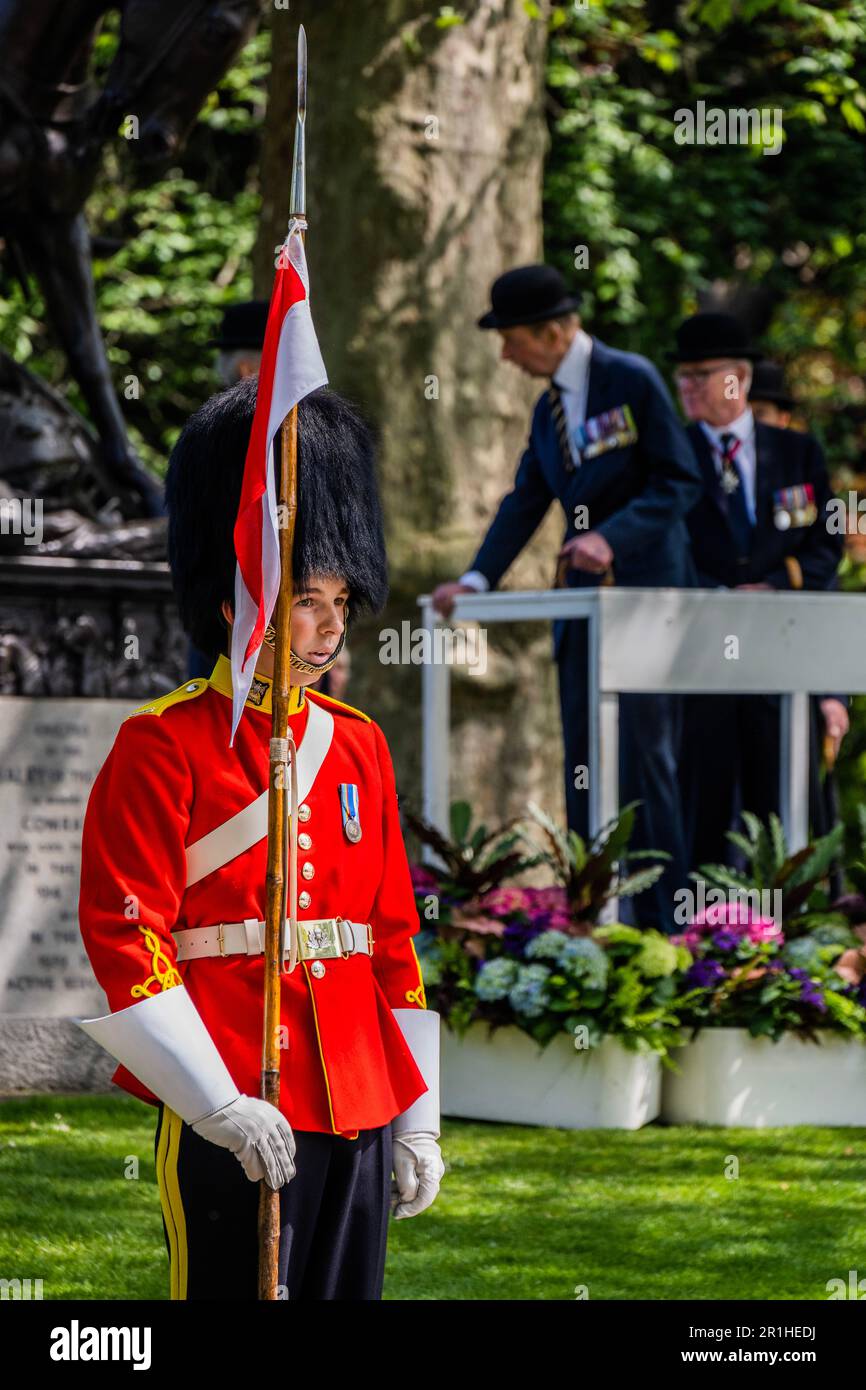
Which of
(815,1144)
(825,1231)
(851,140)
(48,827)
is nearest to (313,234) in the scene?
(48,827)

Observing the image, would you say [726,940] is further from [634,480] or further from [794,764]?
[634,480]

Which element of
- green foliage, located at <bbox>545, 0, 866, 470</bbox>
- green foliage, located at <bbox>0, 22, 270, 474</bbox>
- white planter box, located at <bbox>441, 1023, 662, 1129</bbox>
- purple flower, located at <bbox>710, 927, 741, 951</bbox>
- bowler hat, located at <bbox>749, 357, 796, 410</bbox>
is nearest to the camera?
white planter box, located at <bbox>441, 1023, 662, 1129</bbox>

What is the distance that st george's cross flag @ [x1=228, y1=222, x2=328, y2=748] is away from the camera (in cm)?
285

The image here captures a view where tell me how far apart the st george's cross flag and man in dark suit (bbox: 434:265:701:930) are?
424 cm

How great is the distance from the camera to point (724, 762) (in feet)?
27.3

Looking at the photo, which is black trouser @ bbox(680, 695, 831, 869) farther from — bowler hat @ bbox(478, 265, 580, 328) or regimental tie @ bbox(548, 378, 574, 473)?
bowler hat @ bbox(478, 265, 580, 328)

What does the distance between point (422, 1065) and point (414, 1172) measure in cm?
16

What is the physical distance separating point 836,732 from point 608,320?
9537 millimetres

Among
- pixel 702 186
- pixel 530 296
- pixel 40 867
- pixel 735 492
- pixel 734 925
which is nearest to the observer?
pixel 734 925

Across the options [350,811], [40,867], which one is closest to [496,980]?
[40,867]

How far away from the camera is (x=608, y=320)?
17.4 meters

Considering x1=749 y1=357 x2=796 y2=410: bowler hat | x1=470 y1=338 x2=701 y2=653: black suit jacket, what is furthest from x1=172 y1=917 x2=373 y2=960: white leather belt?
x1=749 y1=357 x2=796 y2=410: bowler hat
